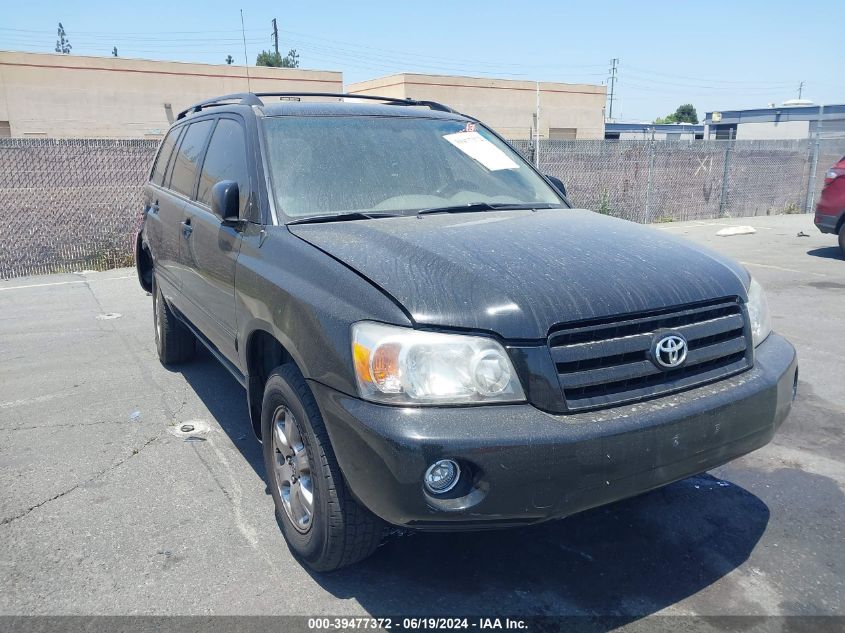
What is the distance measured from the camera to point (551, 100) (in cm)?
4791

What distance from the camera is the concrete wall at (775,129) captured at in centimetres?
4159

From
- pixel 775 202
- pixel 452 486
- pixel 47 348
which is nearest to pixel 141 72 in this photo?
pixel 775 202

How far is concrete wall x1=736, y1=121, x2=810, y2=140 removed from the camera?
41.6 metres

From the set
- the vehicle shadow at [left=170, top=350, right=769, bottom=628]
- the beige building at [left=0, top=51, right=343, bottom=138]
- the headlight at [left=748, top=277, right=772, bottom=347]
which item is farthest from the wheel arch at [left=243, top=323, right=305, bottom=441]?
the beige building at [left=0, top=51, right=343, bottom=138]

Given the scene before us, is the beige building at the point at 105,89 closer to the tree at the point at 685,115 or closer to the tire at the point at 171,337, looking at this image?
the tire at the point at 171,337

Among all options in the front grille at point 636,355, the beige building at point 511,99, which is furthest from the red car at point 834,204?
the beige building at point 511,99

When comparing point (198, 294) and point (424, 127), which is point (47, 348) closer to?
point (198, 294)

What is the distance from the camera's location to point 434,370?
2342mm

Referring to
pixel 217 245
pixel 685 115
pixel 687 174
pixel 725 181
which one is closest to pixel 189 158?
pixel 217 245

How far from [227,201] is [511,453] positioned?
6.40ft

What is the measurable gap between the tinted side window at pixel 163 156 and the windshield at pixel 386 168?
205 centimetres

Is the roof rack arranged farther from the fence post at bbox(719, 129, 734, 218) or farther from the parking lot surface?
the fence post at bbox(719, 129, 734, 218)

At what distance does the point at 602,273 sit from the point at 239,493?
220 cm

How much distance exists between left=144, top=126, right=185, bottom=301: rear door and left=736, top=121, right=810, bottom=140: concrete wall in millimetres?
40472
